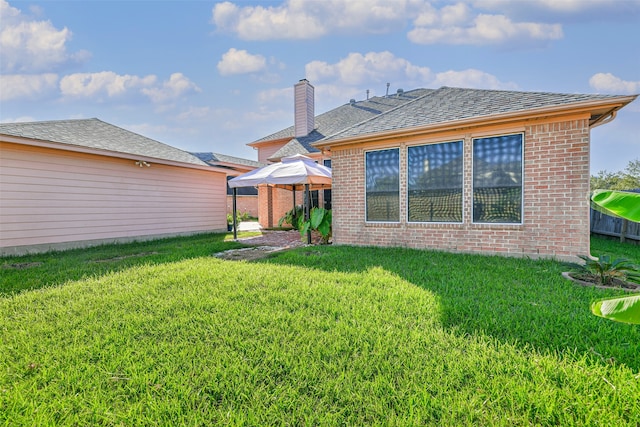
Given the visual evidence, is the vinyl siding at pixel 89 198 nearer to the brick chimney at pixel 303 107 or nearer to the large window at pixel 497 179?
the brick chimney at pixel 303 107

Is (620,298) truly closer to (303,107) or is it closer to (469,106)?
(469,106)

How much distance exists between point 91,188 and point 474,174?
10.5 m

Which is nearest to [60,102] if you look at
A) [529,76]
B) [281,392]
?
[281,392]

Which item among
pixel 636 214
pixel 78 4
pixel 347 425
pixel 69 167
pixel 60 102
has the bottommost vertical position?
pixel 347 425

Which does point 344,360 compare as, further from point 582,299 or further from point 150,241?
point 150,241

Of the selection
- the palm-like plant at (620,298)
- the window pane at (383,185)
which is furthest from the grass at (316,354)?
the window pane at (383,185)

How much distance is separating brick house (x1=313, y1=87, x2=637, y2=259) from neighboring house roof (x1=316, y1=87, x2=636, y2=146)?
2 cm

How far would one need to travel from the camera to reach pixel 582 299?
3672mm

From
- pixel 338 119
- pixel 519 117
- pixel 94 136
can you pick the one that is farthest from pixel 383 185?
pixel 338 119

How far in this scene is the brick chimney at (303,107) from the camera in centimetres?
1614

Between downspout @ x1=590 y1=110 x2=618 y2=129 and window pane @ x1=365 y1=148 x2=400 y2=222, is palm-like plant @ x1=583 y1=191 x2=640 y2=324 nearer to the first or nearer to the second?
downspout @ x1=590 y1=110 x2=618 y2=129

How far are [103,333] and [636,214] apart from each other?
4547mm

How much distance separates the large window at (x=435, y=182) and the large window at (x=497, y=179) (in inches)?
14.3

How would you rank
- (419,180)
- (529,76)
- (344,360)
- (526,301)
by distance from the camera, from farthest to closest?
(529,76), (419,180), (526,301), (344,360)
